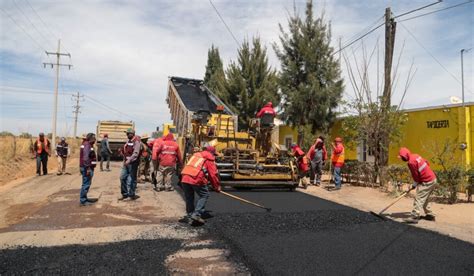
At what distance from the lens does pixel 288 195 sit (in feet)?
27.9

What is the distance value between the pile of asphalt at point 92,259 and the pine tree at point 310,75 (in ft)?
36.0

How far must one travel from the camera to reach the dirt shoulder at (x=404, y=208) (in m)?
5.61

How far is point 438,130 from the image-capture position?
11.1 metres

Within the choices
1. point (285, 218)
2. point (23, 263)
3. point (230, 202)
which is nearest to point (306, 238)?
point (285, 218)

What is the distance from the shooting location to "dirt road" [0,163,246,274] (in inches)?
147

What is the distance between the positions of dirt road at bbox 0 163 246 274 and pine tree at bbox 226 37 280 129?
12334 millimetres

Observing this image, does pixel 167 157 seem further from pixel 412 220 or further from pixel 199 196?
pixel 412 220

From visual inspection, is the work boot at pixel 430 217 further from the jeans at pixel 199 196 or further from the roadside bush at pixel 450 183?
the jeans at pixel 199 196

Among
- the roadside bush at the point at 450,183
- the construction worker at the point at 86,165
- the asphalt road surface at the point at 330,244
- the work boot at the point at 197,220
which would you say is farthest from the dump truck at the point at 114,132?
the roadside bush at the point at 450,183

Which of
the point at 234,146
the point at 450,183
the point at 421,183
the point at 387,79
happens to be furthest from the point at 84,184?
the point at 387,79

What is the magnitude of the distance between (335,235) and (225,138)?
5.54 meters

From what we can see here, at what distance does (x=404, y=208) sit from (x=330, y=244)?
11.6 ft

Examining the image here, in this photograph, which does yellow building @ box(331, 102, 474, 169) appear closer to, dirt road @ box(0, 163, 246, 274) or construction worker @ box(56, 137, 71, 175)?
dirt road @ box(0, 163, 246, 274)

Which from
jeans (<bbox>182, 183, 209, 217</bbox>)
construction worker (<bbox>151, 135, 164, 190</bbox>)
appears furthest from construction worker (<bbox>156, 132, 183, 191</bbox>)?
jeans (<bbox>182, 183, 209, 217</bbox>)
